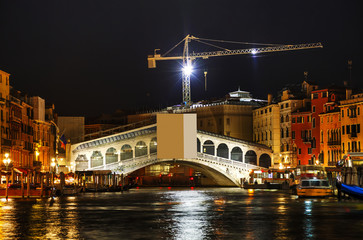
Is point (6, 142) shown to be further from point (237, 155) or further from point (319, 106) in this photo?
point (237, 155)

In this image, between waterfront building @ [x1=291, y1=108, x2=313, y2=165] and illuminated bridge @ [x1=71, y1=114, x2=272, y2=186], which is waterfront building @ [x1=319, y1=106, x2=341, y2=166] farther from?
illuminated bridge @ [x1=71, y1=114, x2=272, y2=186]

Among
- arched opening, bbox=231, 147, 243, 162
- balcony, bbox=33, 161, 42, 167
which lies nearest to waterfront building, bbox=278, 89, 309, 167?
arched opening, bbox=231, 147, 243, 162

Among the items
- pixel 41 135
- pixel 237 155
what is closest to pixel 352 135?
pixel 237 155

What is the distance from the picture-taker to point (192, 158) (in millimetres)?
84500

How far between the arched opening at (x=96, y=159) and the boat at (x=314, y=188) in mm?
50990

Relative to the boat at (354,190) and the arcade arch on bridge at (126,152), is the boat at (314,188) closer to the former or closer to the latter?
the boat at (354,190)

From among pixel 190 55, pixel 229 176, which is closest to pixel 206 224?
pixel 229 176

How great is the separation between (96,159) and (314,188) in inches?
2096

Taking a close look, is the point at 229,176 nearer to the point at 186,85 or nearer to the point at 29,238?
the point at 186,85

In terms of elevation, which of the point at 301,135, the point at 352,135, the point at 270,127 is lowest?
the point at 352,135

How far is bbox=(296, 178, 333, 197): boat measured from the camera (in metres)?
43.8

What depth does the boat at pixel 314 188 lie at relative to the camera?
43.8 metres

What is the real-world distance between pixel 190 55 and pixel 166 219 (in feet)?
328

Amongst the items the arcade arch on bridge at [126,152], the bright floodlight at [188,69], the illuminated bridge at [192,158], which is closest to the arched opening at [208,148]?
the illuminated bridge at [192,158]
